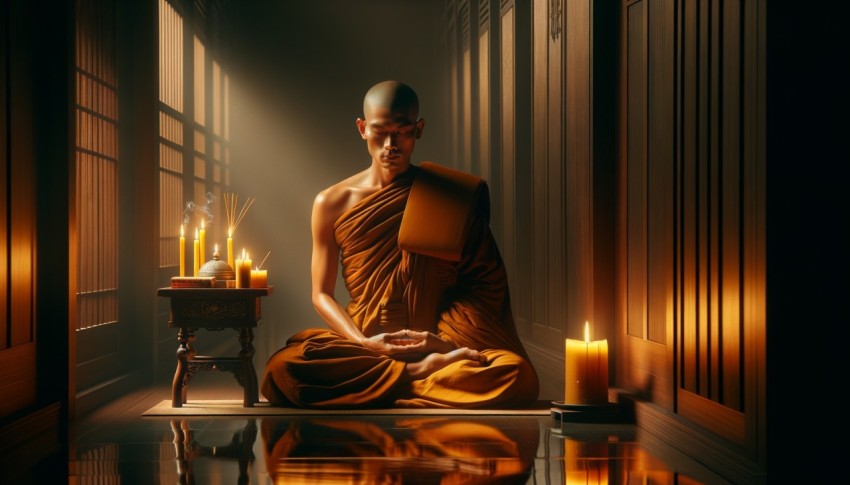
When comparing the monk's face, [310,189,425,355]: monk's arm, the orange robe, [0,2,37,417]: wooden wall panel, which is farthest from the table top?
the monk's face

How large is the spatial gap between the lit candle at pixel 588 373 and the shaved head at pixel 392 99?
1.13m

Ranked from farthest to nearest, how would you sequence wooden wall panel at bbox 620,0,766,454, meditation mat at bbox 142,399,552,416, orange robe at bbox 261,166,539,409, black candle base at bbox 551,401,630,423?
orange robe at bbox 261,166,539,409 → meditation mat at bbox 142,399,552,416 → black candle base at bbox 551,401,630,423 → wooden wall panel at bbox 620,0,766,454

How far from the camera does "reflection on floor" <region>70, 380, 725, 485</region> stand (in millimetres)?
2338

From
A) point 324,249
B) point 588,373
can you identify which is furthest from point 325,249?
point 588,373

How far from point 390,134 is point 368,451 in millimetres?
1504

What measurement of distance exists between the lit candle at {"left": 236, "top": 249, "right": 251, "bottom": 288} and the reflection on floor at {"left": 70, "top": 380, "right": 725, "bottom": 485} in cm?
52

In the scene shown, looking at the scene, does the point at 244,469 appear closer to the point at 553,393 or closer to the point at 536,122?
the point at 553,393

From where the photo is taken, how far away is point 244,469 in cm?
242

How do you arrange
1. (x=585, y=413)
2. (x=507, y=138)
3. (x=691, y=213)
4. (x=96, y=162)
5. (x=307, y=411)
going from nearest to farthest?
(x=691, y=213), (x=585, y=413), (x=307, y=411), (x=96, y=162), (x=507, y=138)

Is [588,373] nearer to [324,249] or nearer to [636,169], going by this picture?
[636,169]

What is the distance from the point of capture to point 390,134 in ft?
12.5

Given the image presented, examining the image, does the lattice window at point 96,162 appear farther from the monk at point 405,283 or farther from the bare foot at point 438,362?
the bare foot at point 438,362

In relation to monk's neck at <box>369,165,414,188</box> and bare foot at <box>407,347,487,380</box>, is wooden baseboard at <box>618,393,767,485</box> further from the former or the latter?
monk's neck at <box>369,165,414,188</box>
